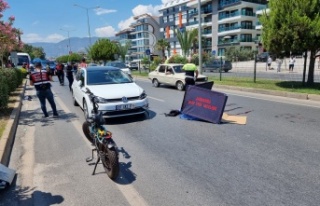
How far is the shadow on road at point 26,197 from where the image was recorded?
3871 mm

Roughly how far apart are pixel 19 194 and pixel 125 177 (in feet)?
5.01

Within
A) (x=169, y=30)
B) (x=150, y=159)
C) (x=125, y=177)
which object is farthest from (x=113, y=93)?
(x=169, y=30)

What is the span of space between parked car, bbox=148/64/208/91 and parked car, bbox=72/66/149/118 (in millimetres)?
7053

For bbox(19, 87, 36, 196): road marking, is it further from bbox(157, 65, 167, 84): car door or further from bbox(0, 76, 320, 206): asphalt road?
bbox(157, 65, 167, 84): car door

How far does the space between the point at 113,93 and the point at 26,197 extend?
14.1 ft

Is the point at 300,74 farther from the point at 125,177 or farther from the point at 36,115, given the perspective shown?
the point at 125,177

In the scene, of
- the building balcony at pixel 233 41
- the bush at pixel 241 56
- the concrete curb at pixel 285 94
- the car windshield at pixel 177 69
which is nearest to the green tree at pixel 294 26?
the concrete curb at pixel 285 94

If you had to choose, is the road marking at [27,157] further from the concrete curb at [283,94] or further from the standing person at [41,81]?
the concrete curb at [283,94]

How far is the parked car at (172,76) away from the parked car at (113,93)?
7053 mm

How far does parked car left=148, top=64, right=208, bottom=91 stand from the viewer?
1624 cm

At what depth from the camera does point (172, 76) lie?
17.0 metres

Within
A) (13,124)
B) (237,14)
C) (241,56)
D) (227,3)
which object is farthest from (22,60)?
(227,3)

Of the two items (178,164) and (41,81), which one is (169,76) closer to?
(41,81)

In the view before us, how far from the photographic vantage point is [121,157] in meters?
5.41
